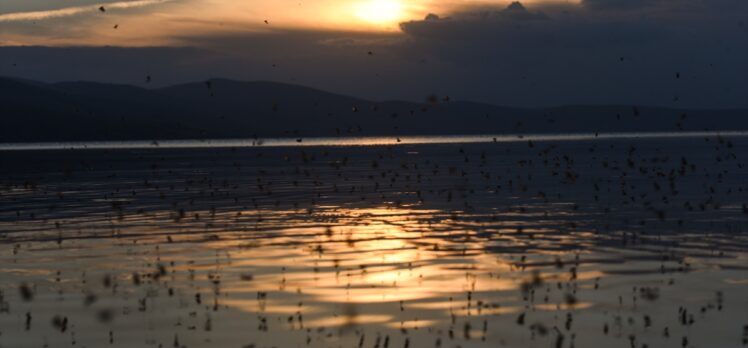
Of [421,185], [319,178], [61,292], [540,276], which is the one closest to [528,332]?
[540,276]

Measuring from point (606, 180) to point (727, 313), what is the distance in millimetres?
44220

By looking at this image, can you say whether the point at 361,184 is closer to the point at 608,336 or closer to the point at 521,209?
the point at 521,209

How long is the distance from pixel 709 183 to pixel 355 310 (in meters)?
42.9

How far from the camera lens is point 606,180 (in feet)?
206

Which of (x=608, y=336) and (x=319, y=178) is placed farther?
(x=319, y=178)

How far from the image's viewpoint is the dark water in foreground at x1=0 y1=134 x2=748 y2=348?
18.0 meters

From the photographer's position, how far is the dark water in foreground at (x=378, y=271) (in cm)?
1798

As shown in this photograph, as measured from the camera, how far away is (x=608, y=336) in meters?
17.4

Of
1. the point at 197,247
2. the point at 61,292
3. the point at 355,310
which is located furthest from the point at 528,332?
the point at 197,247

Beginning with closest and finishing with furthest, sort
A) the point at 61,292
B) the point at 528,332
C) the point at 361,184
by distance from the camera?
the point at 528,332 < the point at 61,292 < the point at 361,184

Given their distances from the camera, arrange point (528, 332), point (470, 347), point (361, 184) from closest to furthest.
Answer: point (470, 347) < point (528, 332) < point (361, 184)

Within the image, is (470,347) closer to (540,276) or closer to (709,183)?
(540,276)

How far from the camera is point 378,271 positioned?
24.6 meters

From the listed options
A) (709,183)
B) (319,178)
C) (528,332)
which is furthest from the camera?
(319,178)
